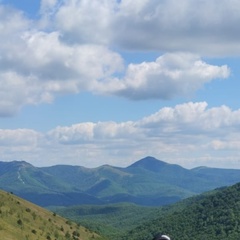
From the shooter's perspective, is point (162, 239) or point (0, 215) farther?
point (0, 215)

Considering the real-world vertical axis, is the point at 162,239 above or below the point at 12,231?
above

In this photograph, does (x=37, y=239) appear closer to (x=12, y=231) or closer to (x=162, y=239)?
(x=12, y=231)

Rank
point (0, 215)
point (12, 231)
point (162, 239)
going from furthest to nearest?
point (0, 215), point (12, 231), point (162, 239)

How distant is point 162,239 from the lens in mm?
18750

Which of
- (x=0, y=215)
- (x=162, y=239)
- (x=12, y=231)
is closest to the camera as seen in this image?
(x=162, y=239)

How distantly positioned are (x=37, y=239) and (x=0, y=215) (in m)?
19.4

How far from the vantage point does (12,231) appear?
181125mm

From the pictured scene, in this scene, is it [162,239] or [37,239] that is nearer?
[162,239]

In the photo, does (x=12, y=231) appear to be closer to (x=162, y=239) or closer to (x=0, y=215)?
(x=0, y=215)

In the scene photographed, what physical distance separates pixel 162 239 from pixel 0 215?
189266 mm

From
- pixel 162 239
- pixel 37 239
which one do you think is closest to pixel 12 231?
pixel 37 239

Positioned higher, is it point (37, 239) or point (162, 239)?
point (162, 239)

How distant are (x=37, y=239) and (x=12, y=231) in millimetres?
12607

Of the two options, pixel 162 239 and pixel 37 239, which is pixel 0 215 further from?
pixel 162 239
